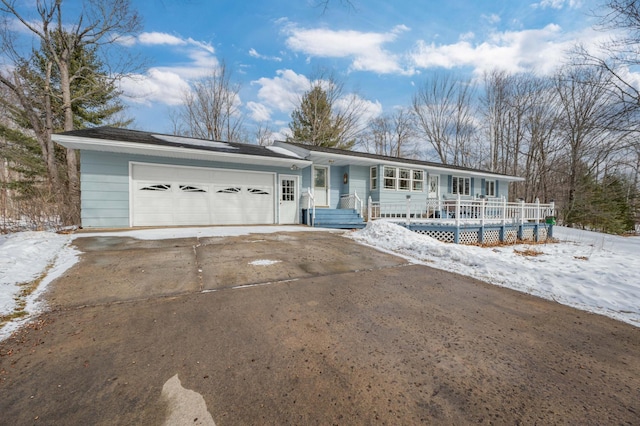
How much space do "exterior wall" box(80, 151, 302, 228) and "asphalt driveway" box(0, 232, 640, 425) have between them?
559 cm

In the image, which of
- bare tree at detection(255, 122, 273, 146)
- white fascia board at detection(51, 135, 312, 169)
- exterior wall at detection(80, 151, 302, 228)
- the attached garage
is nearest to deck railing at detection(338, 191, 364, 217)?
the attached garage

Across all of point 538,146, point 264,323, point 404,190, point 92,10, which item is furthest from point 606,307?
point 538,146

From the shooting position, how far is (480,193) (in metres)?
17.1

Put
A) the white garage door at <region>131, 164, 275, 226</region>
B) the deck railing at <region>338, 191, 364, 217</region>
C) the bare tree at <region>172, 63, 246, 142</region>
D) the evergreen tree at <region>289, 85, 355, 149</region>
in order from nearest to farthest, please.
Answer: the white garage door at <region>131, 164, 275, 226</region>, the deck railing at <region>338, 191, 364, 217</region>, the bare tree at <region>172, 63, 246, 142</region>, the evergreen tree at <region>289, 85, 355, 149</region>

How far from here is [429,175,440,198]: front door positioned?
14836 mm

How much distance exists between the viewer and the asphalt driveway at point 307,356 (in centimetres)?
149

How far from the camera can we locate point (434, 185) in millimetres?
15078

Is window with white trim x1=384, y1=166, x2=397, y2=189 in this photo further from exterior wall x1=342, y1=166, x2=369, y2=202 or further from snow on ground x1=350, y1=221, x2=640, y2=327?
snow on ground x1=350, y1=221, x2=640, y2=327

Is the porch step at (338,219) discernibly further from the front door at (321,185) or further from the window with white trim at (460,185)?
the window with white trim at (460,185)

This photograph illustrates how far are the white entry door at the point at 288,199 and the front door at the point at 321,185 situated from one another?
1.17 metres

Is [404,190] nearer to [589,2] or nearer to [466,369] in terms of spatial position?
[589,2]

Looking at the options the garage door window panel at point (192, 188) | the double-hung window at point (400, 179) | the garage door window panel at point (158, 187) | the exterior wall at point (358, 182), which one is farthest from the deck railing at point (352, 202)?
the garage door window panel at point (158, 187)

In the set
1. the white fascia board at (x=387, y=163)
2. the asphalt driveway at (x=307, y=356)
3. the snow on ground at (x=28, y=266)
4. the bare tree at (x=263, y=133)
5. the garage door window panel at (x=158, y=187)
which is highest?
the bare tree at (x=263, y=133)

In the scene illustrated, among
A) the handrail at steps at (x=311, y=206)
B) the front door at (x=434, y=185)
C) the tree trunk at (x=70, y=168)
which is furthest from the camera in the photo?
the front door at (x=434, y=185)
